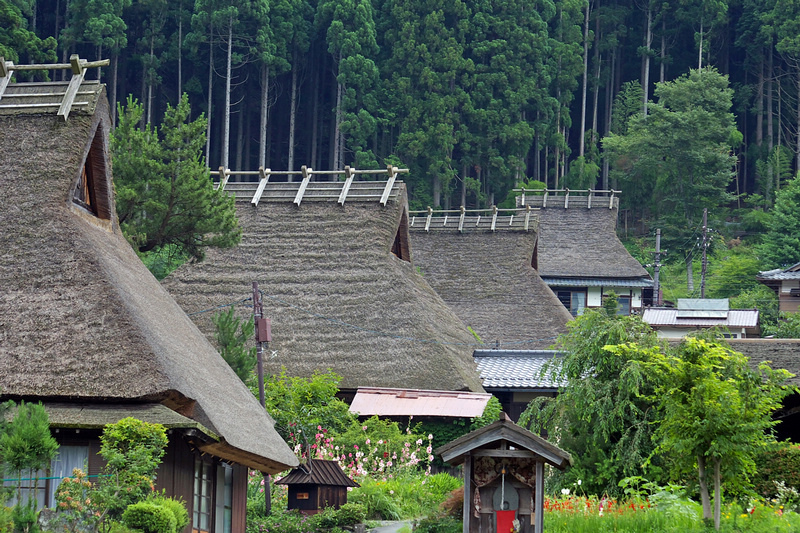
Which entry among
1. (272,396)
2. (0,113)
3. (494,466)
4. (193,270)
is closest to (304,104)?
(193,270)

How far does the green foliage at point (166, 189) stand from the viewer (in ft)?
78.4

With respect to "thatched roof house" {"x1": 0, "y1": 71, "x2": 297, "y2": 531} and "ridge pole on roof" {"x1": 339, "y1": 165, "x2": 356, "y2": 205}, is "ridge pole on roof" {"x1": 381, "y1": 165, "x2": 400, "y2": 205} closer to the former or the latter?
"ridge pole on roof" {"x1": 339, "y1": 165, "x2": 356, "y2": 205}

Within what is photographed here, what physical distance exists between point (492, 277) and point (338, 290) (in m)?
10.4

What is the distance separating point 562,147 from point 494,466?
47129 mm

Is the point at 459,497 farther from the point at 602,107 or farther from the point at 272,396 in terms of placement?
the point at 602,107

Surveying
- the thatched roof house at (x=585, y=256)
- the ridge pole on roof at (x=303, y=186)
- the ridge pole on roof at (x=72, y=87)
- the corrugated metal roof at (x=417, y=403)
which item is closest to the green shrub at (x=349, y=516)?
the corrugated metal roof at (x=417, y=403)

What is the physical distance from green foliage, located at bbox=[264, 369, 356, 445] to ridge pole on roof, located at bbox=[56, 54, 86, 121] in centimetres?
854

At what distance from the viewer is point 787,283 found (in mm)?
42906

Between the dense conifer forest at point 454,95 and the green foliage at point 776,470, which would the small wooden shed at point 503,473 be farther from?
the dense conifer forest at point 454,95

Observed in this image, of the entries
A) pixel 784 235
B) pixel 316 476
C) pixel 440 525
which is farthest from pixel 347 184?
pixel 784 235

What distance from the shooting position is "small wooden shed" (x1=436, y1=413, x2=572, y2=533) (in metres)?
14.4

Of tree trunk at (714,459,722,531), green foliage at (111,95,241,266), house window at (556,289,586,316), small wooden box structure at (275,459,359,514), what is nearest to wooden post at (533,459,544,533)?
tree trunk at (714,459,722,531)

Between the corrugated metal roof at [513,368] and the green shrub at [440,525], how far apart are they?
1084 cm

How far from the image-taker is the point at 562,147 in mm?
60625
